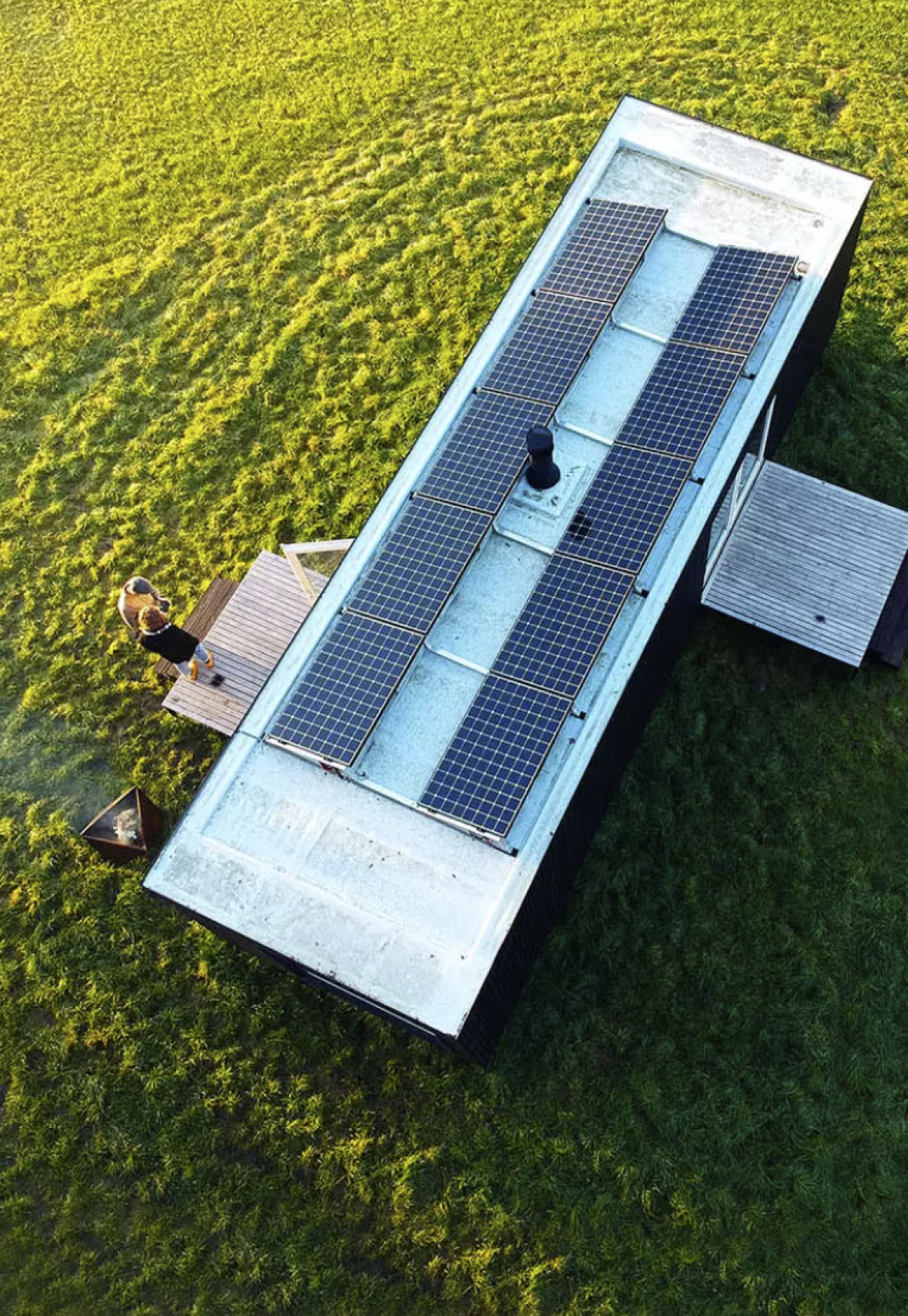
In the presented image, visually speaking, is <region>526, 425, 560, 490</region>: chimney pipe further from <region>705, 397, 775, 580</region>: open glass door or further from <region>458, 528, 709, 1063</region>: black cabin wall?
<region>705, 397, 775, 580</region>: open glass door

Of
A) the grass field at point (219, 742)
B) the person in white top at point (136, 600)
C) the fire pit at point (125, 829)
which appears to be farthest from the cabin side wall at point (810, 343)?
the fire pit at point (125, 829)

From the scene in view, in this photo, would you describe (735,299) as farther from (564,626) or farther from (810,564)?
(564,626)

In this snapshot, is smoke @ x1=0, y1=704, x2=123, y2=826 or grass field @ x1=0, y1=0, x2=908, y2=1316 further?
smoke @ x1=0, y1=704, x2=123, y2=826

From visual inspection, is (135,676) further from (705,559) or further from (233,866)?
(705,559)

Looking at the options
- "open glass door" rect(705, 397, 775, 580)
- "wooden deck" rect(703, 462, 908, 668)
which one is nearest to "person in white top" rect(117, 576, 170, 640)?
"open glass door" rect(705, 397, 775, 580)

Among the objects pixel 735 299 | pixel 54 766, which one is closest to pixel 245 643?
pixel 54 766
